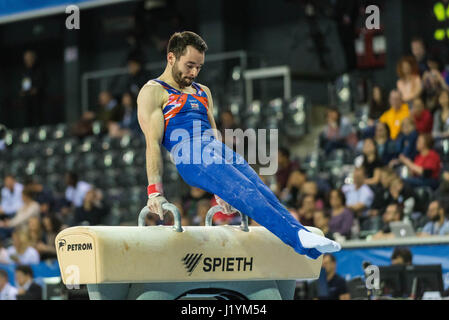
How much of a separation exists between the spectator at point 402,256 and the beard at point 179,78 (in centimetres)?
317

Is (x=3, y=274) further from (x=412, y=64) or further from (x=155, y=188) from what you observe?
(x=412, y=64)

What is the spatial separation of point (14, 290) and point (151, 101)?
490cm

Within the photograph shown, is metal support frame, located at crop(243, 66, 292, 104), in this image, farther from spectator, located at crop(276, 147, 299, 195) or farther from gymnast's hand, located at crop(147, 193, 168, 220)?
gymnast's hand, located at crop(147, 193, 168, 220)

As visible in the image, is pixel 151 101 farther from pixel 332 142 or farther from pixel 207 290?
pixel 332 142

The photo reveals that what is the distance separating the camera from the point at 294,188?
9.66 m

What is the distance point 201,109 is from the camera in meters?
4.78

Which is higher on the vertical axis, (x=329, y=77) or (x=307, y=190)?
(x=329, y=77)

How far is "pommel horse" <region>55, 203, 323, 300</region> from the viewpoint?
423cm

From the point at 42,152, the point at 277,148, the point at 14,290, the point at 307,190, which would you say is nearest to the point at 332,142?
the point at 277,148

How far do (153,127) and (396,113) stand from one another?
18.6 feet

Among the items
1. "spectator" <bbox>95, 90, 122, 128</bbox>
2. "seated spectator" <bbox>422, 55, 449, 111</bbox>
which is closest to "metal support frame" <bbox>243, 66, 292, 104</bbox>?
"spectator" <bbox>95, 90, 122, 128</bbox>

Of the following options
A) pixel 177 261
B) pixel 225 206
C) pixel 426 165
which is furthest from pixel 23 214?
pixel 177 261

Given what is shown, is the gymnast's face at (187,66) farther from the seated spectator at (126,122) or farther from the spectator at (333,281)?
the seated spectator at (126,122)

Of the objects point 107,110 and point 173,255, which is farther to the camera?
point 107,110
